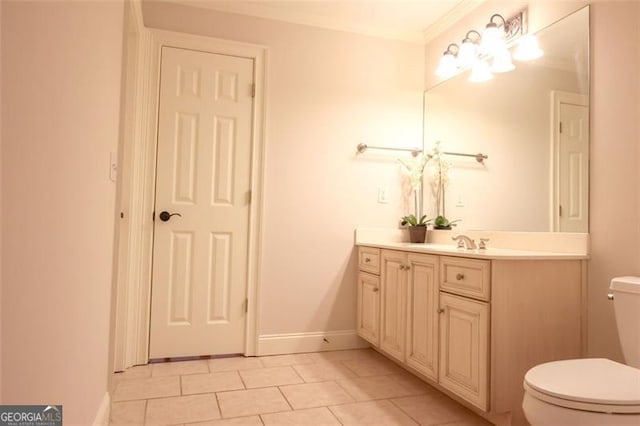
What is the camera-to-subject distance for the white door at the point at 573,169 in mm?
1861

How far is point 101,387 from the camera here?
1.65m

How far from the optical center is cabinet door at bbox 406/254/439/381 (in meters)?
2.04

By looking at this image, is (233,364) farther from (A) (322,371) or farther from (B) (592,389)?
(B) (592,389)

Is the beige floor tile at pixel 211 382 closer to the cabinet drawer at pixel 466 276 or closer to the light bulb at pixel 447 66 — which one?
the cabinet drawer at pixel 466 276

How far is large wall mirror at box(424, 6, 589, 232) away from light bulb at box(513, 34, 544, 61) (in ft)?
0.10

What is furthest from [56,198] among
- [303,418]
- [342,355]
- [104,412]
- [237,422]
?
Result: [342,355]

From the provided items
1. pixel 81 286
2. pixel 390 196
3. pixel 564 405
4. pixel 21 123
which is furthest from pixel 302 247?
pixel 21 123

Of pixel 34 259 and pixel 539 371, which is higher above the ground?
pixel 34 259

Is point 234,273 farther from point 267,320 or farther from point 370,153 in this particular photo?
point 370,153

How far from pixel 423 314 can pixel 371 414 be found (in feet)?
1.85

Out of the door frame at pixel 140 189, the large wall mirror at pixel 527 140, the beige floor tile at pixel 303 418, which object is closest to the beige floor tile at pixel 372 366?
the beige floor tile at pixel 303 418

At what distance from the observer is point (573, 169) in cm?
193

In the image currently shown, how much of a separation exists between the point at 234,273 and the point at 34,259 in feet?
6.14

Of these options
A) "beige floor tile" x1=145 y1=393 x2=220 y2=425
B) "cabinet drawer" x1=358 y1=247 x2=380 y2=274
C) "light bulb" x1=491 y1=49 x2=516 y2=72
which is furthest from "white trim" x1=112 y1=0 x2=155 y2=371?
"light bulb" x1=491 y1=49 x2=516 y2=72
